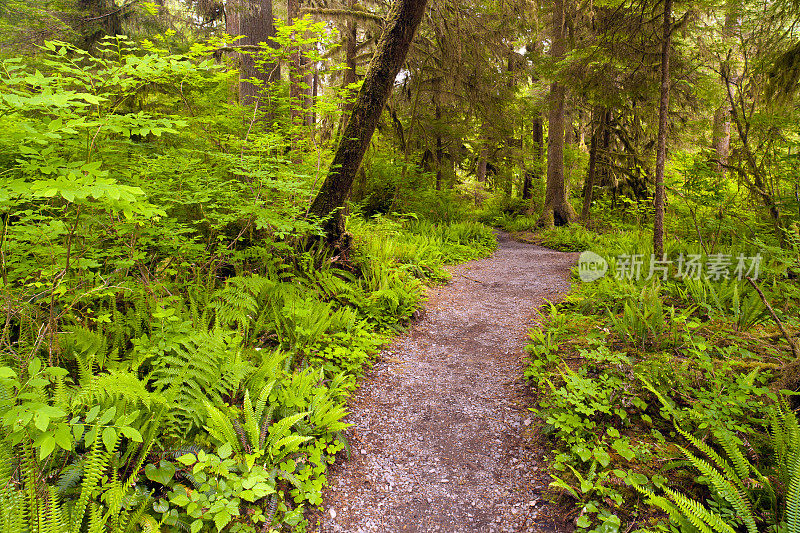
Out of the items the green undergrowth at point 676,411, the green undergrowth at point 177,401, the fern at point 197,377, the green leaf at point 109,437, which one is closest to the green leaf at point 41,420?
the green undergrowth at point 177,401

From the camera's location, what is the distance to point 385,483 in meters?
2.93

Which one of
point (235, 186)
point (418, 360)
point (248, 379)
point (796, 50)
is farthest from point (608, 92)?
point (248, 379)

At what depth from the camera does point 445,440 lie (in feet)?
11.1

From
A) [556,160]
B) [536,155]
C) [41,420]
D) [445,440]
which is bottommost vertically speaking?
[445,440]

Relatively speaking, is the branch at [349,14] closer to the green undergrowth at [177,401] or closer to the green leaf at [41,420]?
the green undergrowth at [177,401]

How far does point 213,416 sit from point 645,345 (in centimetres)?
405

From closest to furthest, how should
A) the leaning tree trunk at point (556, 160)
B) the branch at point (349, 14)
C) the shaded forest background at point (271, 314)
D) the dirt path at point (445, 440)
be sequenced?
the shaded forest background at point (271, 314)
the dirt path at point (445, 440)
the branch at point (349, 14)
the leaning tree trunk at point (556, 160)

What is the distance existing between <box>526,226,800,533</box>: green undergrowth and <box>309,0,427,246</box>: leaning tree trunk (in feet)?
11.3

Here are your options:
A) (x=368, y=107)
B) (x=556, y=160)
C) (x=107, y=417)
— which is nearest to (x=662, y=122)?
(x=368, y=107)

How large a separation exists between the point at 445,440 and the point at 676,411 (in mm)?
1825

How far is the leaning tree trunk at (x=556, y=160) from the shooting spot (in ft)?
39.3

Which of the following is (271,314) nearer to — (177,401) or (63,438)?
(177,401)

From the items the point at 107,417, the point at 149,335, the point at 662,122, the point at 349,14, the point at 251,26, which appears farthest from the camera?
the point at 349,14

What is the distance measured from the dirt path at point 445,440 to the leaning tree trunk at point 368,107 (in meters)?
2.26
